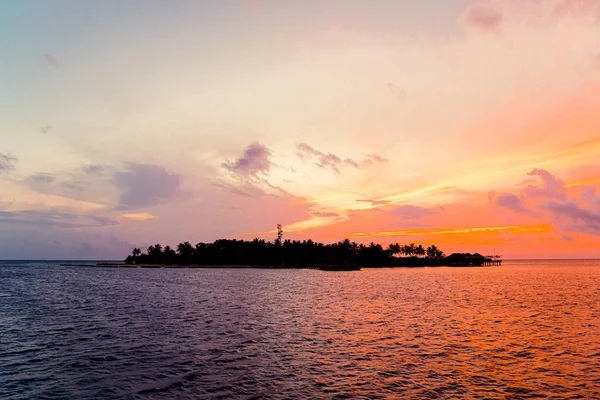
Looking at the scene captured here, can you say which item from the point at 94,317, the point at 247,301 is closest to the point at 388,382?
the point at 94,317

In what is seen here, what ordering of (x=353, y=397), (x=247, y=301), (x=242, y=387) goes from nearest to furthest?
(x=353, y=397) → (x=242, y=387) → (x=247, y=301)

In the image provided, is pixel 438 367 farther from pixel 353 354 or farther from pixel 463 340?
pixel 463 340

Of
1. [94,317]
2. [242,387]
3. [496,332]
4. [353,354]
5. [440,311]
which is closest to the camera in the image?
[242,387]

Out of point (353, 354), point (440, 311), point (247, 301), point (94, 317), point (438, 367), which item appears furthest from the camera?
point (247, 301)

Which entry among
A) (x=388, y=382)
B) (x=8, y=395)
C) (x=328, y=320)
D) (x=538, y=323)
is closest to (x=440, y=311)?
(x=538, y=323)

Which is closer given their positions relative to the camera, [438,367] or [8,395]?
[8,395]

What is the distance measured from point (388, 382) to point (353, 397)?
401 centimetres

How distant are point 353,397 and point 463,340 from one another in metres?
21.5

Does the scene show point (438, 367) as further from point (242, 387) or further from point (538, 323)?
point (538, 323)

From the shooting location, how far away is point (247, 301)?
2955 inches

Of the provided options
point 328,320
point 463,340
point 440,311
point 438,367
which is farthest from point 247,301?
point 438,367

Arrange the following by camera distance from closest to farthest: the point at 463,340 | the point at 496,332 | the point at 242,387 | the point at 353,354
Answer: the point at 242,387 → the point at 353,354 → the point at 463,340 → the point at 496,332

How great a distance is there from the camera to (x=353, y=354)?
33469 mm

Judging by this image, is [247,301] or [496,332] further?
[247,301]
